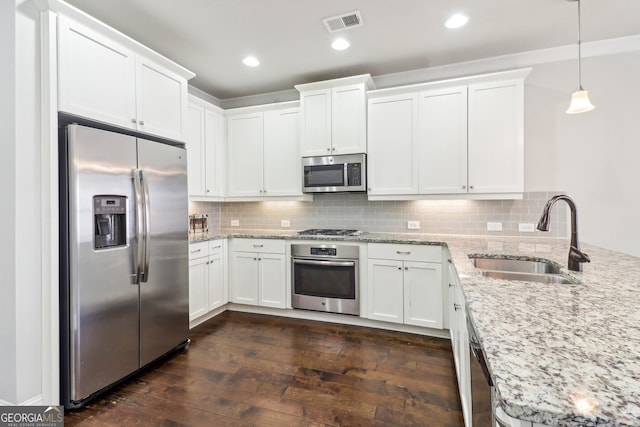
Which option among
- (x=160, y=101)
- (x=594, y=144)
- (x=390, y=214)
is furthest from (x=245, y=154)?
(x=594, y=144)

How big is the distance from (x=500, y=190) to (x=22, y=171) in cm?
366

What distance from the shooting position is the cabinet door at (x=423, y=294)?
112 inches

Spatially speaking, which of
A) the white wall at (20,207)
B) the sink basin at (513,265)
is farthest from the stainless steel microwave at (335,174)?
the white wall at (20,207)

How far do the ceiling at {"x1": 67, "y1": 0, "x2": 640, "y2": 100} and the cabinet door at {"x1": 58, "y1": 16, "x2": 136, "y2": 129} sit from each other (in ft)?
1.33

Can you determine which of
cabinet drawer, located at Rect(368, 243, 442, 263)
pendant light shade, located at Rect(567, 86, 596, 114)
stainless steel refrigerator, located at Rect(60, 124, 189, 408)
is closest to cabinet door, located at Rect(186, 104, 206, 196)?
stainless steel refrigerator, located at Rect(60, 124, 189, 408)

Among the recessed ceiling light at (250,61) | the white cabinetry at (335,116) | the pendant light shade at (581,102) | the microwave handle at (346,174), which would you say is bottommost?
the microwave handle at (346,174)

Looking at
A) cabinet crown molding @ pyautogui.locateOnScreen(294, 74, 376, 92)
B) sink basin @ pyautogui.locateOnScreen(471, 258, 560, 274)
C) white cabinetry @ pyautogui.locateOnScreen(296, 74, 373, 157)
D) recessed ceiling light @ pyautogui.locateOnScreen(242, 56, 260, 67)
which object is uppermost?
recessed ceiling light @ pyautogui.locateOnScreen(242, 56, 260, 67)

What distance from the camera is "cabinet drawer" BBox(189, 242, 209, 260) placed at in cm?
303

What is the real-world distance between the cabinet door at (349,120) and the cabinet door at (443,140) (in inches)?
23.8

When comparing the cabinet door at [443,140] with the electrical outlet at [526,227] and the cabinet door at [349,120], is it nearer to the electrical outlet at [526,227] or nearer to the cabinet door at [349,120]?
the cabinet door at [349,120]

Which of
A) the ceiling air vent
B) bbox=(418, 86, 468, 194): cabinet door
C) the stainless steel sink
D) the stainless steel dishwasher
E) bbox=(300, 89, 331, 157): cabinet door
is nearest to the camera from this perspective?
the stainless steel dishwasher

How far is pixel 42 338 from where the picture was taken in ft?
5.90

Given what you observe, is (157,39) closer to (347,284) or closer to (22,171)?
(22,171)

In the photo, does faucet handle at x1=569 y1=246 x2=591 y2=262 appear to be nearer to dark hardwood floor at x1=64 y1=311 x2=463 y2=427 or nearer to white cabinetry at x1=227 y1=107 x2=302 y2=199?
dark hardwood floor at x1=64 y1=311 x2=463 y2=427
